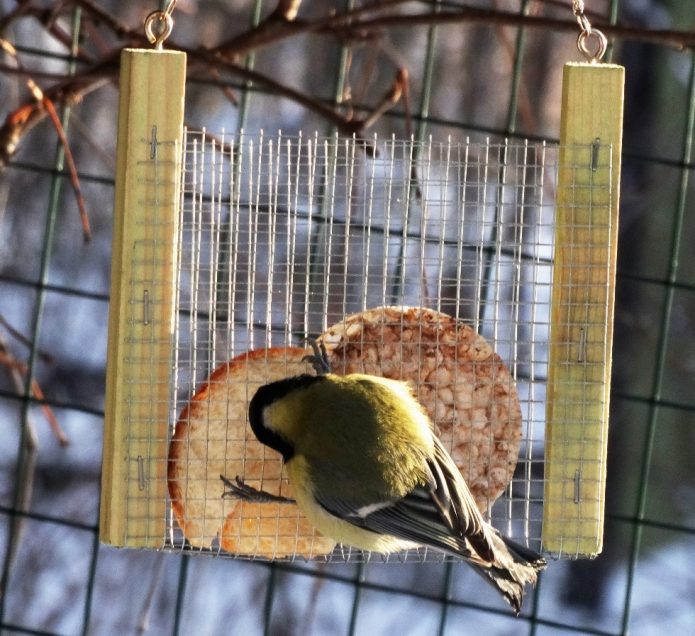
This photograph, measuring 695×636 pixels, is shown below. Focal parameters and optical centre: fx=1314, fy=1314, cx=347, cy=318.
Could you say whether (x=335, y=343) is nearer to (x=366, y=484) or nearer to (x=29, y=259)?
(x=366, y=484)

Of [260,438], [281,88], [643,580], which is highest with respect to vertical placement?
[281,88]

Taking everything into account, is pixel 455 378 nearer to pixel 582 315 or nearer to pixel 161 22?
pixel 582 315

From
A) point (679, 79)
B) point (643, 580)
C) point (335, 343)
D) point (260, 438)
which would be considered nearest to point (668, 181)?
point (679, 79)

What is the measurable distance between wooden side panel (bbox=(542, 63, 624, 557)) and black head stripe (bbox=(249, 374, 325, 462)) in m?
0.44

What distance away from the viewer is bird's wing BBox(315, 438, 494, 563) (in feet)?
7.28

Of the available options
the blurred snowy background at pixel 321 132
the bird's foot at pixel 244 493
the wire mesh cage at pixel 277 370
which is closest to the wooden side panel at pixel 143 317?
the wire mesh cage at pixel 277 370

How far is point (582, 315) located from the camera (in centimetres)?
236

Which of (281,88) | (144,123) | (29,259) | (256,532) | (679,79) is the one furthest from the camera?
(679,79)

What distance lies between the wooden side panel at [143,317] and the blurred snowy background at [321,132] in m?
1.52

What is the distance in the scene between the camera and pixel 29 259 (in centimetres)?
409

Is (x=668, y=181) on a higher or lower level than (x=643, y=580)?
higher

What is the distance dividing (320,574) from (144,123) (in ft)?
5.09

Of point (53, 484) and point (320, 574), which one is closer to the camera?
point (320, 574)

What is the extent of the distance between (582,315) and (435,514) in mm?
451
